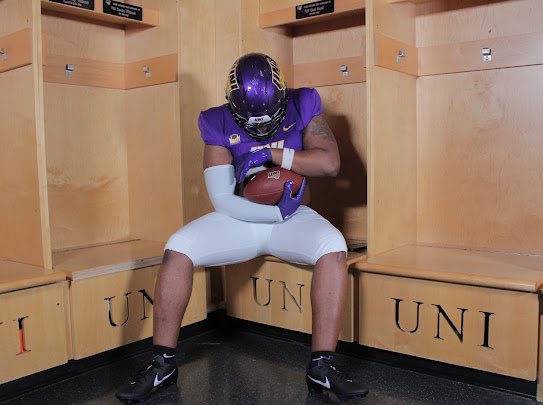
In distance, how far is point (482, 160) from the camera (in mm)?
2559

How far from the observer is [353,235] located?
9.55 feet

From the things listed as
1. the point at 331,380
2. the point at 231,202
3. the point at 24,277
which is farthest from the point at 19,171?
the point at 331,380

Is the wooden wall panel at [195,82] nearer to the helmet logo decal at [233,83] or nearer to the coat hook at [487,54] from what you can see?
the helmet logo decal at [233,83]

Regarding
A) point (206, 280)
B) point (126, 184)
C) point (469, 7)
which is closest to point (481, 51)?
point (469, 7)

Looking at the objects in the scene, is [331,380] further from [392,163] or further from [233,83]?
[233,83]

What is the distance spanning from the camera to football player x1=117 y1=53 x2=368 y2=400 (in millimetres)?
2021

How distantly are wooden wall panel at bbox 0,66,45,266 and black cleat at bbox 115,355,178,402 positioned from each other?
24.0 inches

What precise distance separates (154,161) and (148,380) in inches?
48.3

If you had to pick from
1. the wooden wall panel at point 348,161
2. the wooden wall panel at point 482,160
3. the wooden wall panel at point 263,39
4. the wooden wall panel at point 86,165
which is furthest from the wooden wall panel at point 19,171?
the wooden wall panel at point 482,160

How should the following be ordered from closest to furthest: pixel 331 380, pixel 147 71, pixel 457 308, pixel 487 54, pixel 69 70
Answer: pixel 331 380
pixel 457 308
pixel 487 54
pixel 69 70
pixel 147 71

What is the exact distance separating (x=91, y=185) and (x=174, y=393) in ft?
4.22

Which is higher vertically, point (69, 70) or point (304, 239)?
point (69, 70)

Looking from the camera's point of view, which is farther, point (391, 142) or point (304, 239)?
point (391, 142)

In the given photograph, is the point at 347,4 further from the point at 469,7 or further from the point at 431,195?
the point at 431,195
